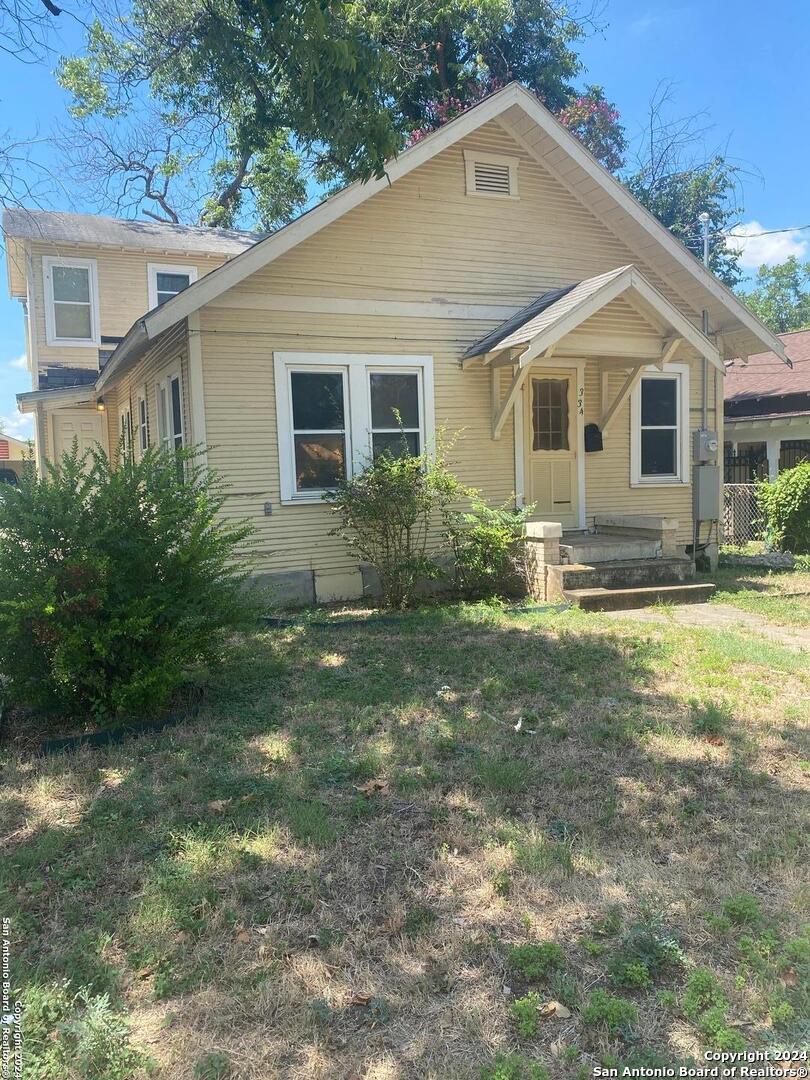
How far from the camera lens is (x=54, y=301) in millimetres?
15344

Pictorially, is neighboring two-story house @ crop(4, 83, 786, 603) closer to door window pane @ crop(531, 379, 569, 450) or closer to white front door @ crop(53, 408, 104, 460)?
door window pane @ crop(531, 379, 569, 450)

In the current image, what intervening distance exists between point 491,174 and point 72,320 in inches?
386

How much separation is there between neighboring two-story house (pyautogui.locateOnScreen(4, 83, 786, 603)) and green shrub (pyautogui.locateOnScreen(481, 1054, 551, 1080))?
250 inches

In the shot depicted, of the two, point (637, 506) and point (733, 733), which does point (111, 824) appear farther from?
point (637, 506)

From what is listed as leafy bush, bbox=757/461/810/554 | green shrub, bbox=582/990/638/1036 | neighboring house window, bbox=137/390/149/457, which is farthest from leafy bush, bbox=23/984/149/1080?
leafy bush, bbox=757/461/810/554

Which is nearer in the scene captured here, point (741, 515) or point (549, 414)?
point (549, 414)

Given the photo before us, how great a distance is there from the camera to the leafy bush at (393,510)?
835cm

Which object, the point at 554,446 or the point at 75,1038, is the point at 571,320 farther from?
the point at 75,1038

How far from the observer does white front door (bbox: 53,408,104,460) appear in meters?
15.8

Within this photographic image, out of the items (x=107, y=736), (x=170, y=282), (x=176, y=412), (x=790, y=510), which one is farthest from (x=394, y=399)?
(x=170, y=282)

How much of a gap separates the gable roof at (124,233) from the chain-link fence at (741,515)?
Answer: 11.8 metres

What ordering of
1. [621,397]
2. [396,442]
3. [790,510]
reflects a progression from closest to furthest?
[396,442], [621,397], [790,510]

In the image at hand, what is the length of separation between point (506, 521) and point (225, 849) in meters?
6.16

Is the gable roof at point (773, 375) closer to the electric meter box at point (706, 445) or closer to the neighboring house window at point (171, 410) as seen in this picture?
the electric meter box at point (706, 445)
